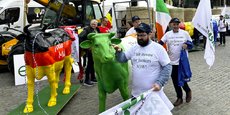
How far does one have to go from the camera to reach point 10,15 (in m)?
13.4

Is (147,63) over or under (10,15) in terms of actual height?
under

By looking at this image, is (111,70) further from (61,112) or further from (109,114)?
(61,112)

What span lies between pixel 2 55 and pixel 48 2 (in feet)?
7.79

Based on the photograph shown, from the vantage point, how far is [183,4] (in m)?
37.8

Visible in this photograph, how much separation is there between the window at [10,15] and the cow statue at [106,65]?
31.1 ft

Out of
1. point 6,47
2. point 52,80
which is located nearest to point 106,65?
point 52,80

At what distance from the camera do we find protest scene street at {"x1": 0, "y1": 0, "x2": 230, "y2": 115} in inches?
164

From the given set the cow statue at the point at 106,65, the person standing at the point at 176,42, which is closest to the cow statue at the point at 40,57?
the cow statue at the point at 106,65

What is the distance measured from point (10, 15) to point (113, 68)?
32.7 feet

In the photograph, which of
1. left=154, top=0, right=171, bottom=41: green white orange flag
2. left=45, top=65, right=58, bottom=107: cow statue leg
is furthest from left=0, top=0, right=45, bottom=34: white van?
left=154, top=0, right=171, bottom=41: green white orange flag

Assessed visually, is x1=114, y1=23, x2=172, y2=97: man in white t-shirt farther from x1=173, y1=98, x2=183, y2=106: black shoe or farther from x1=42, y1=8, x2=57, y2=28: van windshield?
x1=42, y1=8, x2=57, y2=28: van windshield

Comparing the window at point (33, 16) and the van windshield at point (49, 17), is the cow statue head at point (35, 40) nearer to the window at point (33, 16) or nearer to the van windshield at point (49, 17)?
the van windshield at point (49, 17)

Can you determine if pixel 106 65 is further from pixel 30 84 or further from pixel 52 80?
pixel 30 84

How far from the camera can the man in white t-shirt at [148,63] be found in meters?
4.09
